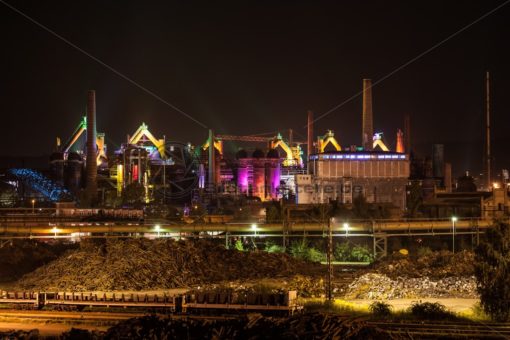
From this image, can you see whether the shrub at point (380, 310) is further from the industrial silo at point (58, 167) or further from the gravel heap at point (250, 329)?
the industrial silo at point (58, 167)

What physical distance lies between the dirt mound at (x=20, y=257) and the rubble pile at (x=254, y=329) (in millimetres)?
13961

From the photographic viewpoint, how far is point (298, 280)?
2072 cm

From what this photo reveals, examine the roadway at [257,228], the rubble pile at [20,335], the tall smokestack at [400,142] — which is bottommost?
the rubble pile at [20,335]

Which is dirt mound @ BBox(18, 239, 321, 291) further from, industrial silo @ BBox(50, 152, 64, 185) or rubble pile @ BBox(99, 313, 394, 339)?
industrial silo @ BBox(50, 152, 64, 185)

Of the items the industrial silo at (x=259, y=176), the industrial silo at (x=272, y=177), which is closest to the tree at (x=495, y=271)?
the industrial silo at (x=259, y=176)

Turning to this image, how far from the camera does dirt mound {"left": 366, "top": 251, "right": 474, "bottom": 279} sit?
23.3 m

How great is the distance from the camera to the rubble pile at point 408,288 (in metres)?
19.8

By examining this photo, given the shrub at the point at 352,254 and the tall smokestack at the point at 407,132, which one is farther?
the tall smokestack at the point at 407,132

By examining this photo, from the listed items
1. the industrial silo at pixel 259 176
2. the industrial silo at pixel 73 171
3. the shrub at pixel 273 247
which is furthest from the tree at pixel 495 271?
the industrial silo at pixel 73 171

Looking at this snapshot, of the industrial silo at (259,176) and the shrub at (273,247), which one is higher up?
the industrial silo at (259,176)

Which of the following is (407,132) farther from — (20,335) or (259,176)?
(20,335)

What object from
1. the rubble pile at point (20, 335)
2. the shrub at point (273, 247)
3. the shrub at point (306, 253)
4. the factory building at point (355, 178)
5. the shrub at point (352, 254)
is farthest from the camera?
the factory building at point (355, 178)

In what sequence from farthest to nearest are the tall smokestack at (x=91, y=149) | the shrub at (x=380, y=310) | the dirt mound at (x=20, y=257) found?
the tall smokestack at (x=91, y=149) < the dirt mound at (x=20, y=257) < the shrub at (x=380, y=310)

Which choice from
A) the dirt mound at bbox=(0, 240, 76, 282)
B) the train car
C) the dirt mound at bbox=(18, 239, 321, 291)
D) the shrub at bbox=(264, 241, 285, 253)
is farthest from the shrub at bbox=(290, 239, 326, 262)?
the train car
